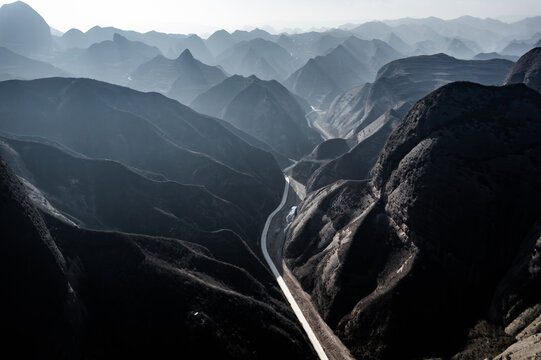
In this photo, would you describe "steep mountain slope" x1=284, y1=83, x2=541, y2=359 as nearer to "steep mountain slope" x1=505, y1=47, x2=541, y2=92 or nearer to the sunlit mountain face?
the sunlit mountain face

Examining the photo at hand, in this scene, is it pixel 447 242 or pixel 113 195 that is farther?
pixel 113 195

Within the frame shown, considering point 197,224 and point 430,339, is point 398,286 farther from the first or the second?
point 197,224

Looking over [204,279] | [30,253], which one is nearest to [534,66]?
[204,279]

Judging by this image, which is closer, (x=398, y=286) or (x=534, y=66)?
(x=398, y=286)

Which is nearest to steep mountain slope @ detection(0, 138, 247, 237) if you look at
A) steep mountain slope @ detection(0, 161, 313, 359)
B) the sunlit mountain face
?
the sunlit mountain face

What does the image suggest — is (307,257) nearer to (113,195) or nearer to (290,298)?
(290,298)

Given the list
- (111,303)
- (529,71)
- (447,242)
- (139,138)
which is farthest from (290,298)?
(529,71)
